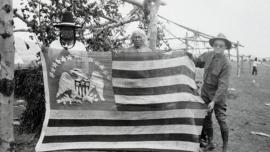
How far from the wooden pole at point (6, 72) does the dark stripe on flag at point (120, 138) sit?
87 centimetres

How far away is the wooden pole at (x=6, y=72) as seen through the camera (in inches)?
153

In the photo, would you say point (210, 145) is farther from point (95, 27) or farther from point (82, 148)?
point (95, 27)

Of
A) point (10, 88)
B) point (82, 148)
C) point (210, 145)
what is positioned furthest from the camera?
point (210, 145)

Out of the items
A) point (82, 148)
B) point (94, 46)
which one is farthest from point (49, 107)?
point (94, 46)

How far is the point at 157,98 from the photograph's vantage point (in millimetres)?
5137

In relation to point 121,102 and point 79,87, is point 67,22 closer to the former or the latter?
point 79,87

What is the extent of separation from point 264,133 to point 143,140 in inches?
163

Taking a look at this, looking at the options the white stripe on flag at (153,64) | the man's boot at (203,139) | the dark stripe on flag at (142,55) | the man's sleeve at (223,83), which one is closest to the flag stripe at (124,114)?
the man's sleeve at (223,83)

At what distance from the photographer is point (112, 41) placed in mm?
8227

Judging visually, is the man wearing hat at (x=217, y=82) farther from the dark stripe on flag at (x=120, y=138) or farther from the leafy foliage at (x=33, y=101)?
the leafy foliage at (x=33, y=101)

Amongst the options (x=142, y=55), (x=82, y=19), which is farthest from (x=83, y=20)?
(x=142, y=55)

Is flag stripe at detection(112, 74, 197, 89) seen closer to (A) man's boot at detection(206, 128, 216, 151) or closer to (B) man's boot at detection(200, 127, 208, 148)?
(A) man's boot at detection(206, 128, 216, 151)

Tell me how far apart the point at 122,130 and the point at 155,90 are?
2.71ft

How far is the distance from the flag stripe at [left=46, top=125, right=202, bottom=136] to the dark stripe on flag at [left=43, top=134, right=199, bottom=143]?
0.05m
